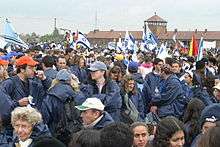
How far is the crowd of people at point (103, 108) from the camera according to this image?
3852 millimetres

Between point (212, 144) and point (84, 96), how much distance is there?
156 inches

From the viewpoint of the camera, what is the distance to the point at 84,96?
6.68m

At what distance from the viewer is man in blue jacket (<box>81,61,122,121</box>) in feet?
22.1

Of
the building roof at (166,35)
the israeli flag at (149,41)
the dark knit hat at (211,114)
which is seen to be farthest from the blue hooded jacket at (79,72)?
the building roof at (166,35)

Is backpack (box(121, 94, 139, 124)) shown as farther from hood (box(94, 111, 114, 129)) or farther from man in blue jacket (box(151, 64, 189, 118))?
hood (box(94, 111, 114, 129))

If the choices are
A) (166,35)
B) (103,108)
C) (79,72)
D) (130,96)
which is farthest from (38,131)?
(166,35)

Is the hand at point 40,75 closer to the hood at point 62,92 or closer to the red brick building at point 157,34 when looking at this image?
the hood at point 62,92

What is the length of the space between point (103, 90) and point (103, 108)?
1.36 meters

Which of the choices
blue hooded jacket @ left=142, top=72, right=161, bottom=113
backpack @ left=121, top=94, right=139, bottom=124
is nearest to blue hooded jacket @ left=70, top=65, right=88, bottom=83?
blue hooded jacket @ left=142, top=72, right=161, bottom=113

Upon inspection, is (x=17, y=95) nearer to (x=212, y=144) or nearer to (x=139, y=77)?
(x=139, y=77)

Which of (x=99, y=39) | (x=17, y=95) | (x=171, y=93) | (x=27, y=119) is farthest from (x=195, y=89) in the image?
(x=99, y=39)

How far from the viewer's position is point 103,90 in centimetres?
687

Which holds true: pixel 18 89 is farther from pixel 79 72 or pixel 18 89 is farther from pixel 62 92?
pixel 79 72

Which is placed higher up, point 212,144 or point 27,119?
point 212,144
